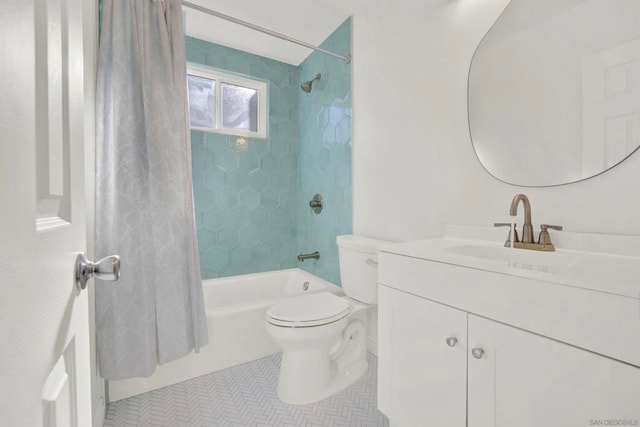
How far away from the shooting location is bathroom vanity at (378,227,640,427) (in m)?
0.60

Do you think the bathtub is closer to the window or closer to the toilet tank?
the toilet tank

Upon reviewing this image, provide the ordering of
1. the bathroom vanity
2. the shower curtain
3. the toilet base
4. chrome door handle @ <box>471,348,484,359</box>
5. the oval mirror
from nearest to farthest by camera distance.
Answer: the bathroom vanity → chrome door handle @ <box>471,348,484,359</box> → the oval mirror → the shower curtain → the toilet base

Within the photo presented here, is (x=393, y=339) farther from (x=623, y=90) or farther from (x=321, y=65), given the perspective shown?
(x=321, y=65)

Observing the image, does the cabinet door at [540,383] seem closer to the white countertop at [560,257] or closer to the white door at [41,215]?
the white countertop at [560,257]

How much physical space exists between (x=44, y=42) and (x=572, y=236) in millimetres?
1421

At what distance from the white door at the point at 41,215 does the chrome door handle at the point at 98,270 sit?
0.02 m

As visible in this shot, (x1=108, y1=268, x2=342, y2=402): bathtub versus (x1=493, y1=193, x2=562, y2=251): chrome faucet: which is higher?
(x1=493, y1=193, x2=562, y2=251): chrome faucet

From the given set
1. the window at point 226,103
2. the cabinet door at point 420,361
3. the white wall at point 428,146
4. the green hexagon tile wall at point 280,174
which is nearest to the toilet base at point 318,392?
the cabinet door at point 420,361

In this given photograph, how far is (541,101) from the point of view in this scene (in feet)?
3.62

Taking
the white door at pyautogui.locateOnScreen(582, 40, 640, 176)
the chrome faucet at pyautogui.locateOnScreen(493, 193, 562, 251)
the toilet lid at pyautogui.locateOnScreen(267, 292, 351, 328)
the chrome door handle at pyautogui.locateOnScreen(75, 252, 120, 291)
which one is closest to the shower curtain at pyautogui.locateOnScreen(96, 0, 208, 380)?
the toilet lid at pyautogui.locateOnScreen(267, 292, 351, 328)

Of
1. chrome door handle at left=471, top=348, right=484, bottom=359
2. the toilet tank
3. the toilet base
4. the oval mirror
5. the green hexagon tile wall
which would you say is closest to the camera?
chrome door handle at left=471, top=348, right=484, bottom=359

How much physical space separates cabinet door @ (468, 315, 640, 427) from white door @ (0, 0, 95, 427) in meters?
0.92

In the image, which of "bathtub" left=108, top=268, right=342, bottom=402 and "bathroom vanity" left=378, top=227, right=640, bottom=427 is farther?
"bathtub" left=108, top=268, right=342, bottom=402

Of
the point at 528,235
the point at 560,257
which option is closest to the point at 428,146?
the point at 528,235
